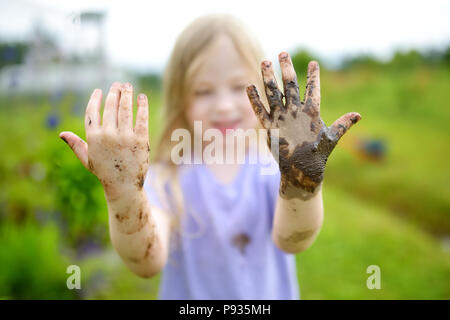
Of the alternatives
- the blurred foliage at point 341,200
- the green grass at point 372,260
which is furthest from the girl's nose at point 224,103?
the green grass at point 372,260

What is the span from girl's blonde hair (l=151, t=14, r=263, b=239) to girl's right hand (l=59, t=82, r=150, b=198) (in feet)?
2.00

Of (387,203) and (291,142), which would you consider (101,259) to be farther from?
(387,203)

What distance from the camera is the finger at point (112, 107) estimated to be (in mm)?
1014

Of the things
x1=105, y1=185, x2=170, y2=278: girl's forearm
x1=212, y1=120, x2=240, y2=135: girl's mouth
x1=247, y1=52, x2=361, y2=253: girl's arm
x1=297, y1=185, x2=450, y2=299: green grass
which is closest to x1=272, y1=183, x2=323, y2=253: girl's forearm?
x1=247, y1=52, x2=361, y2=253: girl's arm

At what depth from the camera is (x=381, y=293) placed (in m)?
2.79

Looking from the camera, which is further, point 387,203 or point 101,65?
point 387,203

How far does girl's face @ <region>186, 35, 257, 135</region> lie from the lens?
5.03 ft

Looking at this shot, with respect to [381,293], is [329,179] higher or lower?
higher

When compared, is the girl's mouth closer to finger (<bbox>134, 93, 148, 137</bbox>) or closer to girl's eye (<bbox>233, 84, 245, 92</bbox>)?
girl's eye (<bbox>233, 84, 245, 92</bbox>)

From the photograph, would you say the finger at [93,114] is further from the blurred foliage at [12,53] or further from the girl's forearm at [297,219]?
the blurred foliage at [12,53]

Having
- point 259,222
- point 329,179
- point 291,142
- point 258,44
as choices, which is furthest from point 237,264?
point 329,179
